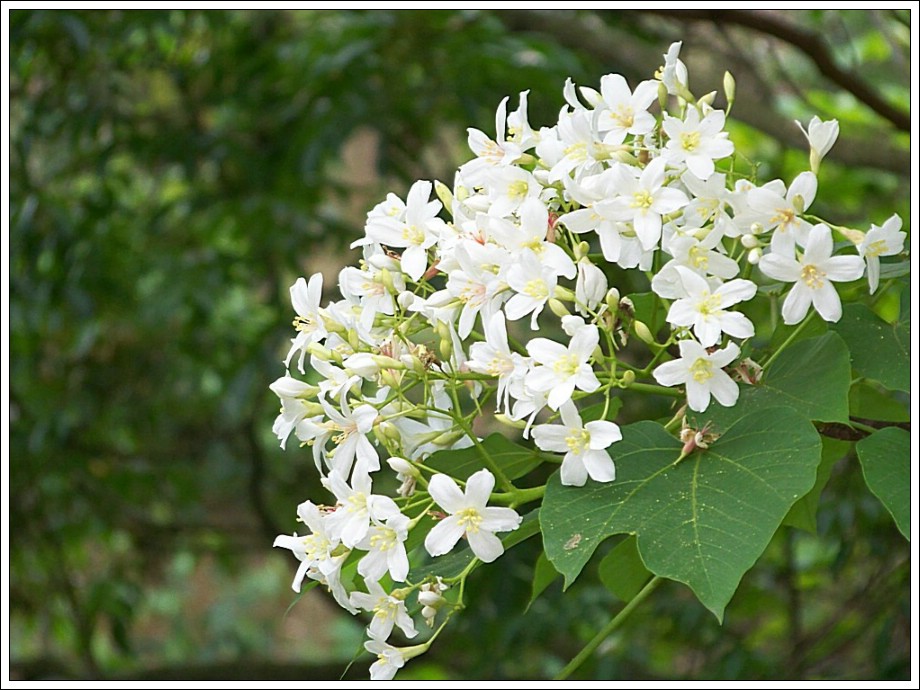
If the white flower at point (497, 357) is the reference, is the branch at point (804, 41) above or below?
below

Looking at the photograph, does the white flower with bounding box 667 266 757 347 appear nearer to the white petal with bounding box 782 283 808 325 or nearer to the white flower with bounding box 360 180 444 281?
the white petal with bounding box 782 283 808 325

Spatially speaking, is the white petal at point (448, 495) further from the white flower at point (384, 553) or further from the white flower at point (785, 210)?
the white flower at point (785, 210)

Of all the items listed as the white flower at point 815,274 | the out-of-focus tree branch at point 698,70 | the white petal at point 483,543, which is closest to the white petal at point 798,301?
the white flower at point 815,274

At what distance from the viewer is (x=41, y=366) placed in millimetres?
2535

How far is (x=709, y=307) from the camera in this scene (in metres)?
0.62

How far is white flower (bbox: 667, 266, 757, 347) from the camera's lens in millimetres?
613

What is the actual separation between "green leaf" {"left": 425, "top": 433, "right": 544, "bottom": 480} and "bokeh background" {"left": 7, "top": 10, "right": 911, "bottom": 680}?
97cm

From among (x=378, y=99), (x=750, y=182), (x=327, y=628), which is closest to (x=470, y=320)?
(x=750, y=182)

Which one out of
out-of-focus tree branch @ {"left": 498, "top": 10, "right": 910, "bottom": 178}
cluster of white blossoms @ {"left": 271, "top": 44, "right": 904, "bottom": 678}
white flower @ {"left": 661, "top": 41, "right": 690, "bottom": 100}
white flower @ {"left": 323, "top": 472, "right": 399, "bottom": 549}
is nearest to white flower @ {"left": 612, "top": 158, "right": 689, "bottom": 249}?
cluster of white blossoms @ {"left": 271, "top": 44, "right": 904, "bottom": 678}

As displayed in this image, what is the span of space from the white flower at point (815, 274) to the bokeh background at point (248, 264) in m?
0.94

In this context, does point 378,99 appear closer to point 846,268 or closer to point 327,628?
point 846,268

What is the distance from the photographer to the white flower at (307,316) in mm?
715

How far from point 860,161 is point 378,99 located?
863 mm

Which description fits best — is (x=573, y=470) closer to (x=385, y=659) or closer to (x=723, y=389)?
(x=723, y=389)
